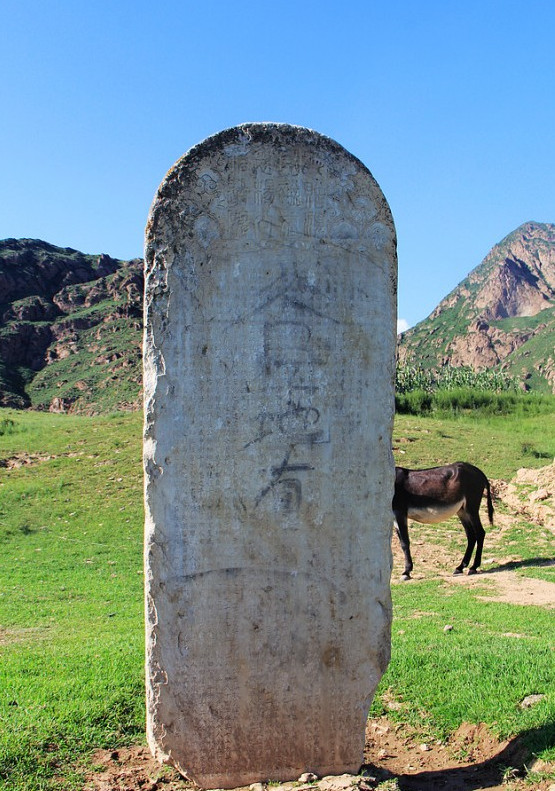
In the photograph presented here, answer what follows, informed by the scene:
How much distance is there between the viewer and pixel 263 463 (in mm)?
3107

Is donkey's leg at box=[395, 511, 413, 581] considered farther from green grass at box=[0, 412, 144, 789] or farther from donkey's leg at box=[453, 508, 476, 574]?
green grass at box=[0, 412, 144, 789]

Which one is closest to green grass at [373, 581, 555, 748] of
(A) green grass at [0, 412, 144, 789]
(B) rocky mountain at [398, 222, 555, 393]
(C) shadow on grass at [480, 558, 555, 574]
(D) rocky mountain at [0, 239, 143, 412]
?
(A) green grass at [0, 412, 144, 789]

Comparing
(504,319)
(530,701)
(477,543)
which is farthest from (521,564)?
(504,319)

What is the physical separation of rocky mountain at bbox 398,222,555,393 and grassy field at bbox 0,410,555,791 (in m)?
67.8

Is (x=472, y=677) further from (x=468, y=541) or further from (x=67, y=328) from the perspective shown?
(x=67, y=328)

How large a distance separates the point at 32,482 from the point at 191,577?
1124cm

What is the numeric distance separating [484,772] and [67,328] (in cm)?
6037

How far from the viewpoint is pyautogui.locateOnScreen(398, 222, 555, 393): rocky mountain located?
85312 millimetres

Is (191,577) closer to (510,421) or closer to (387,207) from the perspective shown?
(387,207)

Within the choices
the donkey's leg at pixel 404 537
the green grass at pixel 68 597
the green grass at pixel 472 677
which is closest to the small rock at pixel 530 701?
the green grass at pixel 472 677

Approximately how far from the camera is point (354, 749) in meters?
3.15

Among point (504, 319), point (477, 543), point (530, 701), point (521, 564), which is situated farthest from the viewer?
point (504, 319)

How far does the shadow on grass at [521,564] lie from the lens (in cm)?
883

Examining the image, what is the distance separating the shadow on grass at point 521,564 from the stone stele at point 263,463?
6184 mm
